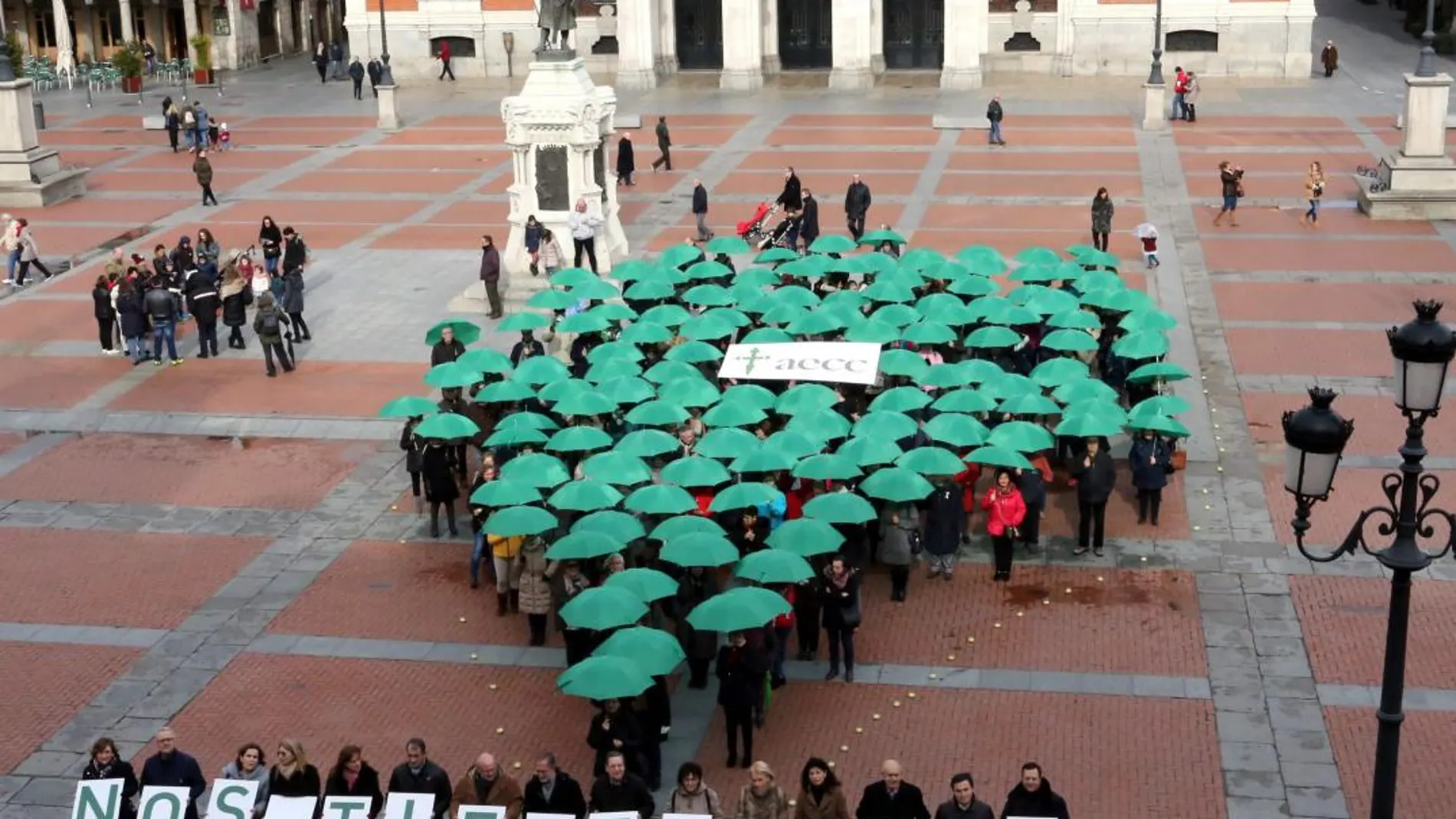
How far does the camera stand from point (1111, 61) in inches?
2270

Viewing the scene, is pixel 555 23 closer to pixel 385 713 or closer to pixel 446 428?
pixel 446 428

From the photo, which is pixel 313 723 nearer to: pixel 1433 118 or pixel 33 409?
pixel 33 409

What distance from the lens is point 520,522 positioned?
18.0 m

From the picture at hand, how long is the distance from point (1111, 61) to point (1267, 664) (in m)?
A: 42.6

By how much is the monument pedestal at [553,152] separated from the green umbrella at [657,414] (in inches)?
427

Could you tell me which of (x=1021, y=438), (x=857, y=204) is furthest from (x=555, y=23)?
(x=1021, y=438)

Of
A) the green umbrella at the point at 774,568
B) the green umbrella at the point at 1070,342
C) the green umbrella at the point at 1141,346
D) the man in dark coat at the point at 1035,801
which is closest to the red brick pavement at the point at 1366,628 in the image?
the green umbrella at the point at 1141,346

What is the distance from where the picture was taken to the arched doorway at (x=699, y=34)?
2405 inches

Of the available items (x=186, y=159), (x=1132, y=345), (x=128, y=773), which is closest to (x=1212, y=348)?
(x=1132, y=345)

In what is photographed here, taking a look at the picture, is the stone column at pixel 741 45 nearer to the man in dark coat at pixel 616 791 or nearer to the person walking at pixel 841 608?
the person walking at pixel 841 608

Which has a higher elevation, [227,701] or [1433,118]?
[1433,118]

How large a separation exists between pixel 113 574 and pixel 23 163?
23.8m

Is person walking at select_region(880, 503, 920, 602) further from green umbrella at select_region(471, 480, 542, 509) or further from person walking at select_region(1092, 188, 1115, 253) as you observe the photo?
person walking at select_region(1092, 188, 1115, 253)

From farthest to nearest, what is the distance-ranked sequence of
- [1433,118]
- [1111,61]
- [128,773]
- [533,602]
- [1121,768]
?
1. [1111,61]
2. [1433,118]
3. [533,602]
4. [1121,768]
5. [128,773]
